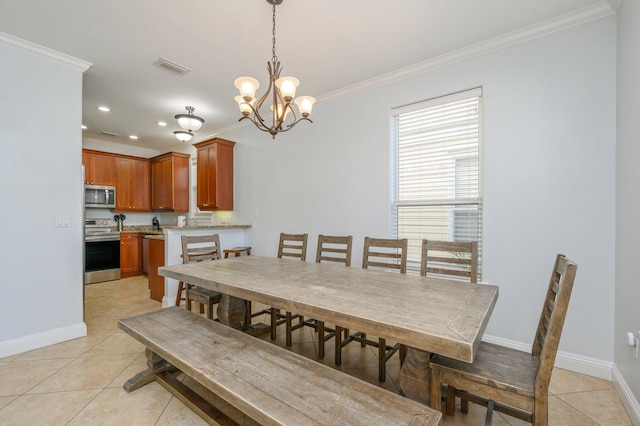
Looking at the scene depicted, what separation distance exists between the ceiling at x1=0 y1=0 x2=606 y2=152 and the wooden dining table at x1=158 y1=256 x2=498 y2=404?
2.04m

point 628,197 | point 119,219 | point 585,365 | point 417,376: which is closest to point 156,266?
point 119,219

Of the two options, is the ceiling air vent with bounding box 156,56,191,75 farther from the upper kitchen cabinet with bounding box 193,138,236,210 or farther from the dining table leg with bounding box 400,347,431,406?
the dining table leg with bounding box 400,347,431,406

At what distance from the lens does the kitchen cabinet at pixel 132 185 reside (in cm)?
576

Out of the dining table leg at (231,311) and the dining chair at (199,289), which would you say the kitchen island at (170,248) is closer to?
the dining chair at (199,289)

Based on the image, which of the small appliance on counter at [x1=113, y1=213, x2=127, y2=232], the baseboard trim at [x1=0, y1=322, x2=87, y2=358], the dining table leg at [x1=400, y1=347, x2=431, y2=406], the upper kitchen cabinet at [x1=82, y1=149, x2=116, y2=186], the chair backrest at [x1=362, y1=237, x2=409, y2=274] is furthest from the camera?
the small appliance on counter at [x1=113, y1=213, x2=127, y2=232]

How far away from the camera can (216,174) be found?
4719 mm

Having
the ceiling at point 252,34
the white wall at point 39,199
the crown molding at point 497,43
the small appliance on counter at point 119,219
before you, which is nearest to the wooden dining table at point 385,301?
the white wall at point 39,199

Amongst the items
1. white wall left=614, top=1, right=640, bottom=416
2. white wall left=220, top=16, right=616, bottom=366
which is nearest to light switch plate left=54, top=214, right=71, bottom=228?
white wall left=220, top=16, right=616, bottom=366

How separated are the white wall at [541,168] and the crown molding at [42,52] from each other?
91.3 inches

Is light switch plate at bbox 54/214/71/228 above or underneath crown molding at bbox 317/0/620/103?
underneath

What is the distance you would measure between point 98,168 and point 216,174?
Result: 270 cm

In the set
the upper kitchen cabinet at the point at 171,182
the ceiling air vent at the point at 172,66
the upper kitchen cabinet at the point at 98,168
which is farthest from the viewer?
the upper kitchen cabinet at the point at 171,182

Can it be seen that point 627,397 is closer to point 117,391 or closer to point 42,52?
point 117,391

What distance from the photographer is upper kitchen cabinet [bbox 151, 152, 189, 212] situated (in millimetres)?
5699
